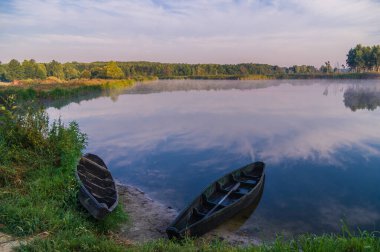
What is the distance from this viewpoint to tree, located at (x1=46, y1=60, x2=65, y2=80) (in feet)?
352

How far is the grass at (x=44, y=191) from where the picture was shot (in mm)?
5000

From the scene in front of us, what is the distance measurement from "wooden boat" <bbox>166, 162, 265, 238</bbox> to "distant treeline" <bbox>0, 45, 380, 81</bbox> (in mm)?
81815

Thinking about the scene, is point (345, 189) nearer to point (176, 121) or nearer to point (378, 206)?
point (378, 206)

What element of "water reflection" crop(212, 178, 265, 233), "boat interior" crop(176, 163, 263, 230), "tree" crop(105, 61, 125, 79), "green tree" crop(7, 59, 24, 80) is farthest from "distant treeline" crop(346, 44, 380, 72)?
"green tree" crop(7, 59, 24, 80)

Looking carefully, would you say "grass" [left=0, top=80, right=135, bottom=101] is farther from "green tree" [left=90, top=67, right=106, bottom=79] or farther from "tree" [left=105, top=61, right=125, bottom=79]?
"green tree" [left=90, top=67, right=106, bottom=79]

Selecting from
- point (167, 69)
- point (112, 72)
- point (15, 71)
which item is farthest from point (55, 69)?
point (167, 69)

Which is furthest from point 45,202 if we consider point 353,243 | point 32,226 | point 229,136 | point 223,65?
point 223,65

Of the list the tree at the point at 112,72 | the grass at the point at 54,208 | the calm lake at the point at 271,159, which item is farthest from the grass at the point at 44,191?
the tree at the point at 112,72

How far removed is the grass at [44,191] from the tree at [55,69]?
4051 inches

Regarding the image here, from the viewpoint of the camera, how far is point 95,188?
319 inches

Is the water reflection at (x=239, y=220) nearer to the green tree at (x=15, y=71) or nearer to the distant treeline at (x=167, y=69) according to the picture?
the distant treeline at (x=167, y=69)

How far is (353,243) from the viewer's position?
451 centimetres

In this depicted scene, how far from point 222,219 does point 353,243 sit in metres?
3.28

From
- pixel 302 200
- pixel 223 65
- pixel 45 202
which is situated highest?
pixel 223 65
